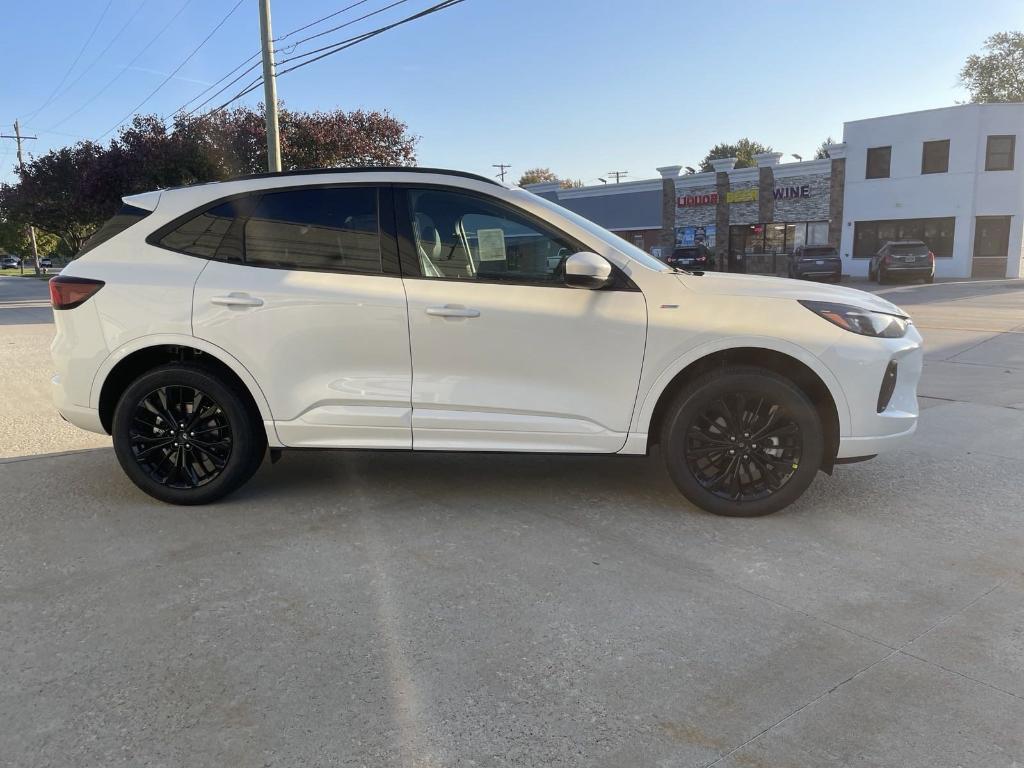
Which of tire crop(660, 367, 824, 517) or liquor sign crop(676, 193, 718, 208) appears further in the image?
liquor sign crop(676, 193, 718, 208)

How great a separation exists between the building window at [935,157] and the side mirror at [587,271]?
1406 inches

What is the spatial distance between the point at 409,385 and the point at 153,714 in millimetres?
2041

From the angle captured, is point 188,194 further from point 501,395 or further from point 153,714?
point 153,714

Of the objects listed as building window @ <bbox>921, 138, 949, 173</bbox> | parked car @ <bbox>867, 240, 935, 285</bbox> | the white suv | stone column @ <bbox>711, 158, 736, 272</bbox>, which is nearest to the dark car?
stone column @ <bbox>711, 158, 736, 272</bbox>

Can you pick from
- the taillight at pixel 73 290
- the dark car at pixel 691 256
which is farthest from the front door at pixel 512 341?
the dark car at pixel 691 256

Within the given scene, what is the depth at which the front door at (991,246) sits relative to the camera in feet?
108

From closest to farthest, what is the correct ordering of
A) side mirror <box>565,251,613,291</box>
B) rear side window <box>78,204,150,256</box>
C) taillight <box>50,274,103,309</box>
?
1. side mirror <box>565,251,613,291</box>
2. taillight <box>50,274,103,309</box>
3. rear side window <box>78,204,150,256</box>

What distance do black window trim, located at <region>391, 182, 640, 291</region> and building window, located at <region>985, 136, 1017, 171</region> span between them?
3582cm

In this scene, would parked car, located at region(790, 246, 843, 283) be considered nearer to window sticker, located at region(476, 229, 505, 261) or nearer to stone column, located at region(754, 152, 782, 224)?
stone column, located at region(754, 152, 782, 224)

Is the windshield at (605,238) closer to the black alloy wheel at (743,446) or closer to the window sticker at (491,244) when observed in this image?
the window sticker at (491,244)

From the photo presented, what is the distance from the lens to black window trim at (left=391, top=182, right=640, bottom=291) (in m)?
3.99

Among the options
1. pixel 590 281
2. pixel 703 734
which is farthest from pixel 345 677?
pixel 590 281

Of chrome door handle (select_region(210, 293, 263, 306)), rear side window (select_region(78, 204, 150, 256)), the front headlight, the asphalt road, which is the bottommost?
the asphalt road

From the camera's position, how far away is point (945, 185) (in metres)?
33.3
